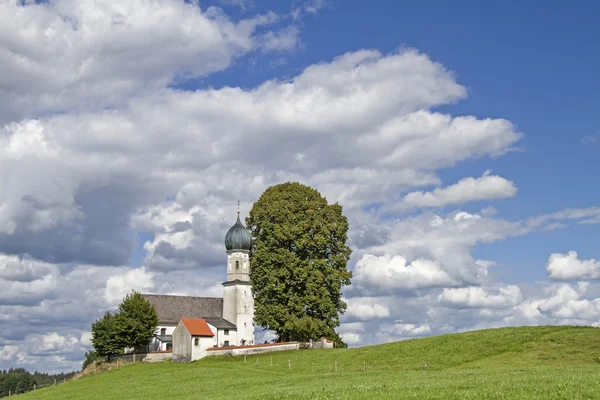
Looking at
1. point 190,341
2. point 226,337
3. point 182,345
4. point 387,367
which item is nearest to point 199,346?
point 190,341

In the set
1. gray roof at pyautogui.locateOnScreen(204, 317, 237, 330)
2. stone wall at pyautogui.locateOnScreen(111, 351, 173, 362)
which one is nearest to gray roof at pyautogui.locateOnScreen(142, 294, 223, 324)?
gray roof at pyautogui.locateOnScreen(204, 317, 237, 330)

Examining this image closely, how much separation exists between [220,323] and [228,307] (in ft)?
9.93

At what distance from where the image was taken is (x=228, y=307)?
85.7 meters

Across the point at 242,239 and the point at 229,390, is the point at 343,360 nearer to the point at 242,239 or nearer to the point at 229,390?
the point at 229,390

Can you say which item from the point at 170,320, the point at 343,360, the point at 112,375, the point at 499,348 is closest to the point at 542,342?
the point at 499,348

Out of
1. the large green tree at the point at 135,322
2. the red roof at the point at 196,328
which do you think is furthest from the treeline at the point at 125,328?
the red roof at the point at 196,328

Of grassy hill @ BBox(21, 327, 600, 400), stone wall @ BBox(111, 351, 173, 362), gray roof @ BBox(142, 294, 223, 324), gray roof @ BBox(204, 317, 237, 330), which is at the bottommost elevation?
grassy hill @ BBox(21, 327, 600, 400)

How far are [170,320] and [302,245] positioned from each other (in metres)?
27.4

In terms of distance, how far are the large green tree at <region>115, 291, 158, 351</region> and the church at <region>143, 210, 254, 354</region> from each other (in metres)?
5.39

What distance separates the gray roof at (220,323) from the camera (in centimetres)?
8244

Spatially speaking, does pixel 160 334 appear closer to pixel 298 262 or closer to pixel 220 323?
pixel 220 323

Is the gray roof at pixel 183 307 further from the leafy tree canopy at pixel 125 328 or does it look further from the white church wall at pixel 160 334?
the leafy tree canopy at pixel 125 328

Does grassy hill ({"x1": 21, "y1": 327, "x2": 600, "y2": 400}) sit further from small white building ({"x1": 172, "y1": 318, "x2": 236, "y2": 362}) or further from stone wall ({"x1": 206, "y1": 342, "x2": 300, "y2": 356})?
small white building ({"x1": 172, "y1": 318, "x2": 236, "y2": 362})

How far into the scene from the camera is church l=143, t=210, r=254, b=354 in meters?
83.8
